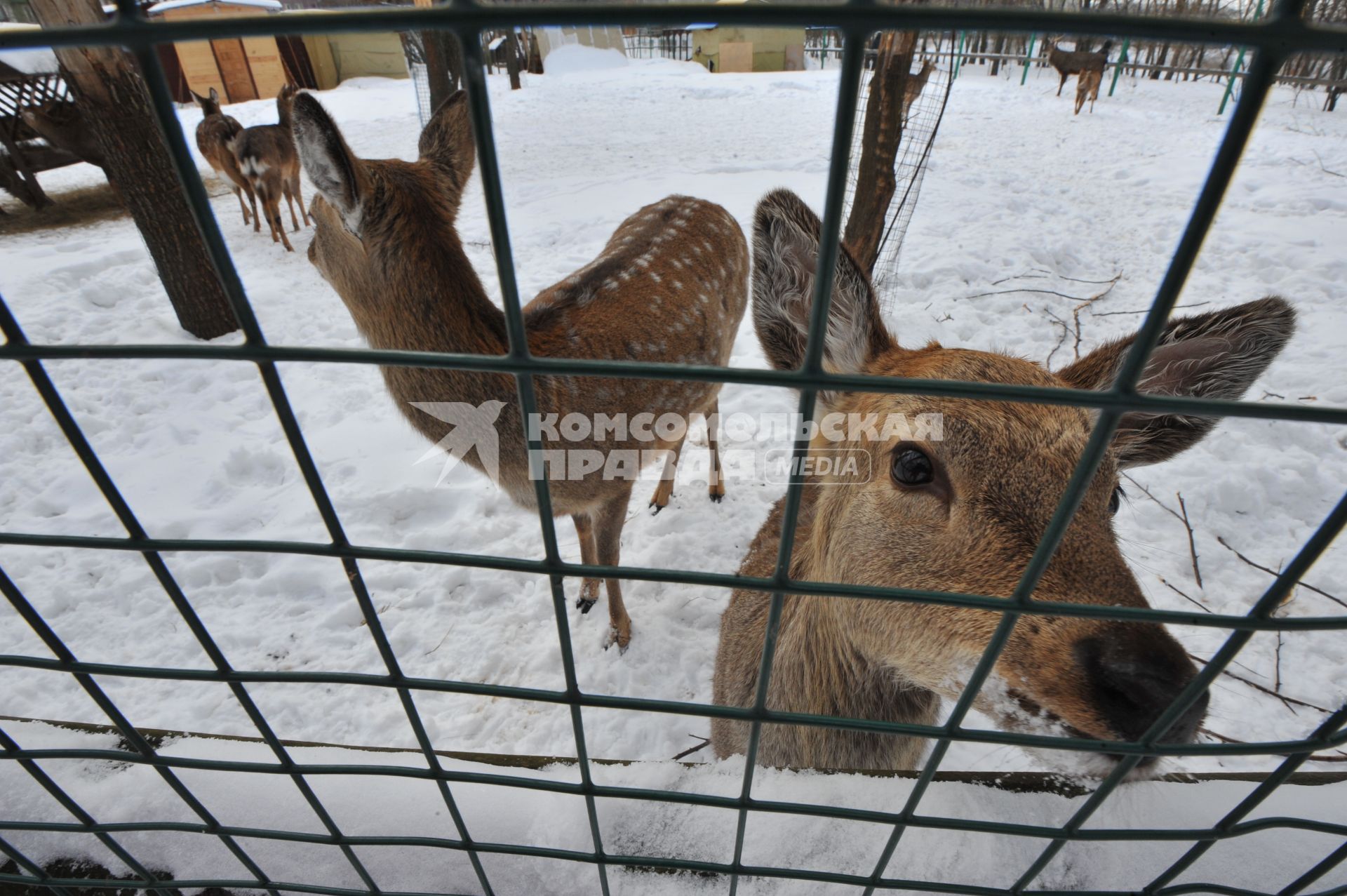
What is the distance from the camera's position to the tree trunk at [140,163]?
4812mm

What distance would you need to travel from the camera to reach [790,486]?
0.82m

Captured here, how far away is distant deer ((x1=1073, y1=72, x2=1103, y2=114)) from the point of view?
16188mm

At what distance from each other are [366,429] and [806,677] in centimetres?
415

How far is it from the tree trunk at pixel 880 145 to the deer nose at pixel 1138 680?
3796mm

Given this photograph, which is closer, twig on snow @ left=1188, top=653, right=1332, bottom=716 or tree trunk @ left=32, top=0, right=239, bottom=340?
twig on snow @ left=1188, top=653, right=1332, bottom=716

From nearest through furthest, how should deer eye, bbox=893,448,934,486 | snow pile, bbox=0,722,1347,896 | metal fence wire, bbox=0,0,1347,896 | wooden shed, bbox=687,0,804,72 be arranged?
metal fence wire, bbox=0,0,1347,896 → snow pile, bbox=0,722,1347,896 → deer eye, bbox=893,448,934,486 → wooden shed, bbox=687,0,804,72

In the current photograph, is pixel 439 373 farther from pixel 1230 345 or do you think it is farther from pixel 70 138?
pixel 70 138

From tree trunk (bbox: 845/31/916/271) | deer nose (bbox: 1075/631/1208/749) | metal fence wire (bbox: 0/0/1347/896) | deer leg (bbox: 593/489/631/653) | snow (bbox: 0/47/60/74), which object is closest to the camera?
metal fence wire (bbox: 0/0/1347/896)

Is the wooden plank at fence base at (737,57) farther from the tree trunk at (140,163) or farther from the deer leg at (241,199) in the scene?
the tree trunk at (140,163)

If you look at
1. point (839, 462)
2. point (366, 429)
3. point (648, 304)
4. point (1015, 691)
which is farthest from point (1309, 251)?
point (366, 429)

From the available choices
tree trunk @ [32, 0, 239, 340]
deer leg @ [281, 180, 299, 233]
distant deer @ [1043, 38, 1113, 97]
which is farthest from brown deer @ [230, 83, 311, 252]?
distant deer @ [1043, 38, 1113, 97]

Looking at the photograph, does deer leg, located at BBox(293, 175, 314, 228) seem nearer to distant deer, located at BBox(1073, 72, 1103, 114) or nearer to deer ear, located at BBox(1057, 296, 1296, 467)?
deer ear, located at BBox(1057, 296, 1296, 467)

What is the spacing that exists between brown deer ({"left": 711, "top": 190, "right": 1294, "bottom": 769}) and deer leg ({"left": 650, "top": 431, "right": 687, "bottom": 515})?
2.22m

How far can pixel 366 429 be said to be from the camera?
4918 millimetres
